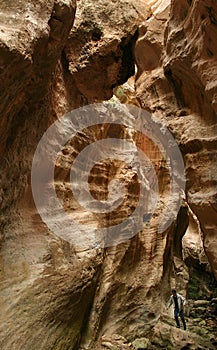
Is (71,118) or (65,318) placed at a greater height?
(71,118)

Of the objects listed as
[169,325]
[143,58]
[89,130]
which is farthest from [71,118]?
[169,325]

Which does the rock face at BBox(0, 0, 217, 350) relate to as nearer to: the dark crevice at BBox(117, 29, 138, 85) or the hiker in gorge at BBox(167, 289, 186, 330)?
the dark crevice at BBox(117, 29, 138, 85)

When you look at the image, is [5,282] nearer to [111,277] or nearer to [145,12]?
[111,277]

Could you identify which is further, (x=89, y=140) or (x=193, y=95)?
(x=89, y=140)

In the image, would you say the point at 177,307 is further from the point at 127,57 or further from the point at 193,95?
the point at 127,57

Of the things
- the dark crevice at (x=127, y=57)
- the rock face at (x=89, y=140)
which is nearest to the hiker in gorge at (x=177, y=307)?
the rock face at (x=89, y=140)

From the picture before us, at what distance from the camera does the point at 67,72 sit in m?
7.23

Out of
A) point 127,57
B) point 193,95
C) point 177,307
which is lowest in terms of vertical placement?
point 177,307

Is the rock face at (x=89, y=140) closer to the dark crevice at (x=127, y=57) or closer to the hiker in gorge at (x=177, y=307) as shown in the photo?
the dark crevice at (x=127, y=57)

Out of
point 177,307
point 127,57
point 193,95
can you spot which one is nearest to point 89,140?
point 127,57

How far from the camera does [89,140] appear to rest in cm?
781

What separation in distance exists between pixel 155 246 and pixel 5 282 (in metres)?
5.72

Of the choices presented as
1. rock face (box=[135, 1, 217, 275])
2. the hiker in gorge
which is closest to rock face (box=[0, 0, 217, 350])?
rock face (box=[135, 1, 217, 275])

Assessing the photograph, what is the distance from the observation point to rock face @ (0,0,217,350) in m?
4.89
